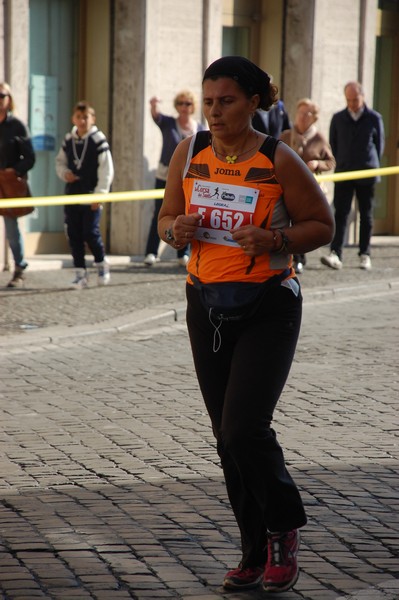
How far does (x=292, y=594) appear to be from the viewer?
4.74 meters

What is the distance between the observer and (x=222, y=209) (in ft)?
15.5

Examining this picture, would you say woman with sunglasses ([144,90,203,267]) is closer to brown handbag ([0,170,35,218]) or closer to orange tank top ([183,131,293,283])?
brown handbag ([0,170,35,218])

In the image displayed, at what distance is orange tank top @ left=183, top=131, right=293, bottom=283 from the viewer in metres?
4.70

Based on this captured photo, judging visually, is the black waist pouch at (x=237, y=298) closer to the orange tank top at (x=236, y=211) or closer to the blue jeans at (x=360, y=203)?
the orange tank top at (x=236, y=211)

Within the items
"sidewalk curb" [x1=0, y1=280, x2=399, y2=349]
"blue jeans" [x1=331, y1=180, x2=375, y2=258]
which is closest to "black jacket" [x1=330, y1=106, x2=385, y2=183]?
"blue jeans" [x1=331, y1=180, x2=375, y2=258]

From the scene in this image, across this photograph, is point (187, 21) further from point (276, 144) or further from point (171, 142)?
point (276, 144)

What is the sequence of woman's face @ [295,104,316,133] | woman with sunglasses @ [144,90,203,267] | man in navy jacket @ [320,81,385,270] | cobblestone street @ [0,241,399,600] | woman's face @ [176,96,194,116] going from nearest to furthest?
cobblestone street @ [0,241,399,600]
woman's face @ [295,104,316,133]
woman's face @ [176,96,194,116]
woman with sunglasses @ [144,90,203,267]
man in navy jacket @ [320,81,385,270]

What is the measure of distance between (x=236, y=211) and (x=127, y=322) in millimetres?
6773

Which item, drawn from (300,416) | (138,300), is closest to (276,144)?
(300,416)

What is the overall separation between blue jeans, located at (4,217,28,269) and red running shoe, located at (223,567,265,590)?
9.03 metres

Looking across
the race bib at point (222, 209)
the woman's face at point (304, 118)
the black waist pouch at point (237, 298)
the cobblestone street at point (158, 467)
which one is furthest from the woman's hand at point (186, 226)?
the woman's face at point (304, 118)

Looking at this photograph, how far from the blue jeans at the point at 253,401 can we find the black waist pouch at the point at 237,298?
31 mm

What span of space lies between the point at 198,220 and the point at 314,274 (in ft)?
34.6

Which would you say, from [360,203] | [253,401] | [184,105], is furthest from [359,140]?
[253,401]
